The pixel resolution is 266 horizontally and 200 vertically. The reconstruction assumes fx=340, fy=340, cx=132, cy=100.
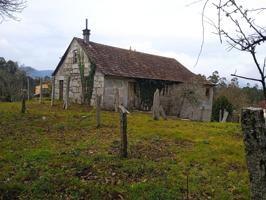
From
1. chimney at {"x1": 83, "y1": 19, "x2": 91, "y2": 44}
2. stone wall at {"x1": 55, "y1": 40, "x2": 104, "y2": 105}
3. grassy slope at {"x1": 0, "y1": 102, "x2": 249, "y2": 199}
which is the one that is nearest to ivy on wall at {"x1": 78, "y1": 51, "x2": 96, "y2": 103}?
stone wall at {"x1": 55, "y1": 40, "x2": 104, "y2": 105}

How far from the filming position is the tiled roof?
1087 inches

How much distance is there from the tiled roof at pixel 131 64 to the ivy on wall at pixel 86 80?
824mm

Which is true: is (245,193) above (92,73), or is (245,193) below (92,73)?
below

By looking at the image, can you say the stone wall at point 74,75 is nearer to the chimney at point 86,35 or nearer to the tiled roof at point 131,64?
the tiled roof at point 131,64

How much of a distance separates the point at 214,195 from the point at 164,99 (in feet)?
75.3

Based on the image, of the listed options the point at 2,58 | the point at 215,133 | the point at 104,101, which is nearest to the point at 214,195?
the point at 215,133

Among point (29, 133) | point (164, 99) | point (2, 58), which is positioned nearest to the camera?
point (29, 133)

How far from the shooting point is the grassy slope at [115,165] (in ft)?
24.8

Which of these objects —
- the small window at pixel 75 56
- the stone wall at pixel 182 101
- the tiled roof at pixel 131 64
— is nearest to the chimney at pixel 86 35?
the tiled roof at pixel 131 64

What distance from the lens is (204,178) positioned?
8.61 meters

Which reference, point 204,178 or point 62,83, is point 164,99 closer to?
point 62,83

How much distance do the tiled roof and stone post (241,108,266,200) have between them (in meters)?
23.3

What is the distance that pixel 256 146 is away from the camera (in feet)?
10.1

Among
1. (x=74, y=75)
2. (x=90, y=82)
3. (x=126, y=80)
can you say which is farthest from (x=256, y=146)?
(x=74, y=75)
